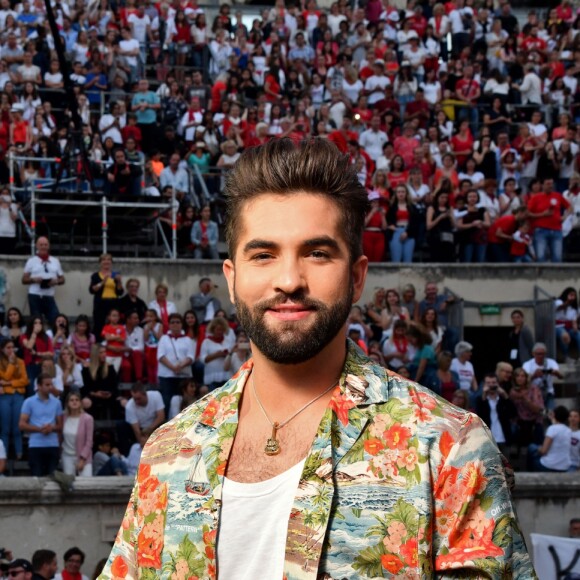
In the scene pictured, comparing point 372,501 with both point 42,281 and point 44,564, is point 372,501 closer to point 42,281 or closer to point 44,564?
point 44,564

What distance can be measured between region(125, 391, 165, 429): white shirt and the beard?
34.2 ft

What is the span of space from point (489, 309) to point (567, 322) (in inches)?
53.4

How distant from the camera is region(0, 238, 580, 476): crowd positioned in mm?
12966

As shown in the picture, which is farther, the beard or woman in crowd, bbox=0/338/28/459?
woman in crowd, bbox=0/338/28/459

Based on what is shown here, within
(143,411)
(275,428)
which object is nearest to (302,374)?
(275,428)

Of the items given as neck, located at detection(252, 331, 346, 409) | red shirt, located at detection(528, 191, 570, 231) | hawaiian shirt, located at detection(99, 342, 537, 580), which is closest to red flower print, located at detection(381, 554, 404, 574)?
hawaiian shirt, located at detection(99, 342, 537, 580)

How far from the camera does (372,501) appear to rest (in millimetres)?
2832

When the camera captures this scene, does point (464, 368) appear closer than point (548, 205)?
Yes

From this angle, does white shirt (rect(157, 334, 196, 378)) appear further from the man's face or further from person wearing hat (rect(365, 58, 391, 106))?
the man's face

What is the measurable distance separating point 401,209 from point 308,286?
1493 cm

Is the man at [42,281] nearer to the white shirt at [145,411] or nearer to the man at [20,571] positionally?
the white shirt at [145,411]

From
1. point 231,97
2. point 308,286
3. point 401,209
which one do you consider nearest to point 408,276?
point 401,209

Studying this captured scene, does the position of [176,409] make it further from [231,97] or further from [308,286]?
[308,286]

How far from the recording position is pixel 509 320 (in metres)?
18.8
